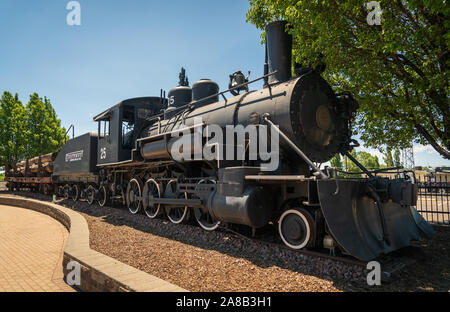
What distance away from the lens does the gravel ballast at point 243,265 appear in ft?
11.3

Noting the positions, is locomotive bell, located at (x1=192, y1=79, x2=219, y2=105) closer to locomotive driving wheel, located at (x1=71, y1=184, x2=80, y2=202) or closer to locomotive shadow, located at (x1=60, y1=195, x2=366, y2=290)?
locomotive shadow, located at (x1=60, y1=195, x2=366, y2=290)

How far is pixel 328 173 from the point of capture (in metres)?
4.47

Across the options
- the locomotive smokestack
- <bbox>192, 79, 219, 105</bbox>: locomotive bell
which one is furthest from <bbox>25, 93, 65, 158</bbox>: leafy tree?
the locomotive smokestack

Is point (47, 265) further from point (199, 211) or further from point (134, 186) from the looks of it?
point (134, 186)

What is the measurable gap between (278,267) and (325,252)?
0.97 m

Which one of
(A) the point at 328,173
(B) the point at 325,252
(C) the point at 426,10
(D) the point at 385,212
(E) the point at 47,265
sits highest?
(C) the point at 426,10

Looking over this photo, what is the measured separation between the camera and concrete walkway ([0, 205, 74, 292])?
3.82 metres

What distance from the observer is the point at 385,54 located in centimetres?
669

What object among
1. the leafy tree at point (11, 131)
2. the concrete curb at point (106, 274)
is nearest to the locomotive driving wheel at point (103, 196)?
the concrete curb at point (106, 274)

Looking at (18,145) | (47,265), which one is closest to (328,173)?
(47,265)

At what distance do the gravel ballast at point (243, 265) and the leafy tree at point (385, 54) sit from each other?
11.3 feet

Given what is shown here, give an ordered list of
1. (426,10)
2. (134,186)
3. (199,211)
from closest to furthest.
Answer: (426,10)
(199,211)
(134,186)

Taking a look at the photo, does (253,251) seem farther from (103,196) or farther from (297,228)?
(103,196)

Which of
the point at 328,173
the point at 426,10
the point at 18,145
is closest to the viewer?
the point at 328,173
